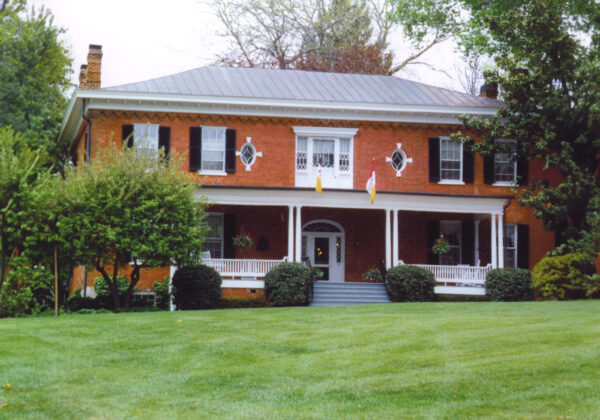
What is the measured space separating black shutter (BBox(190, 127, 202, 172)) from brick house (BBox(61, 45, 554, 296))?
0.11ft

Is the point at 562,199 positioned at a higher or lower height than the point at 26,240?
higher

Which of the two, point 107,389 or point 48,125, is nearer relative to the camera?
point 107,389

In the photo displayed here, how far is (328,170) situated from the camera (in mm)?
25688

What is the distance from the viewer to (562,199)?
23.9m

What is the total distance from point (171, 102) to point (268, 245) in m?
5.39

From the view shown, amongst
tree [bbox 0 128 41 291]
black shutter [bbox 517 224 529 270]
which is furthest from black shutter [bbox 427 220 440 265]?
tree [bbox 0 128 41 291]

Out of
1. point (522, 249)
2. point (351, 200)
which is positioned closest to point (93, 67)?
point (351, 200)

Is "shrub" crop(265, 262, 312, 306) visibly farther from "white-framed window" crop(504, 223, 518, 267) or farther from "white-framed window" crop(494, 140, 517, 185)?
"white-framed window" crop(494, 140, 517, 185)

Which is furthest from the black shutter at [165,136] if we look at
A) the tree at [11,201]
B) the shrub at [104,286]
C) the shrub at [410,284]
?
the shrub at [410,284]

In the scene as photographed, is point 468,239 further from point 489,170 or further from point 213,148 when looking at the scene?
point 213,148

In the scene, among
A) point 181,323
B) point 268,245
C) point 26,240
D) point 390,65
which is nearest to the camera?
point 181,323

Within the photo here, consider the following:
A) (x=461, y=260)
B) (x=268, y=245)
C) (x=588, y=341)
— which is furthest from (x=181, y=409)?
(x=461, y=260)

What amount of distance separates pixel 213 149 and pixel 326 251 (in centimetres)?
500

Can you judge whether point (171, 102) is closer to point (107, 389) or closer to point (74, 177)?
point (74, 177)
